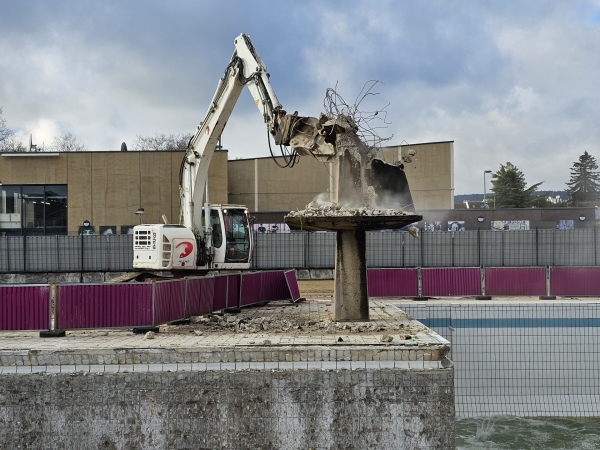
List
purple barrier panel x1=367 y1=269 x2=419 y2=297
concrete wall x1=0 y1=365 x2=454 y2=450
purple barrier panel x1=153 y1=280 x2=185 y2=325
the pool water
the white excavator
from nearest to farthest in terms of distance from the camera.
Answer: concrete wall x1=0 y1=365 x2=454 y2=450 < purple barrier panel x1=153 y1=280 x2=185 y2=325 < the pool water < the white excavator < purple barrier panel x1=367 y1=269 x2=419 y2=297

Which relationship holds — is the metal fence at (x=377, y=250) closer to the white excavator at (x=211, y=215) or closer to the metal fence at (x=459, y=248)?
the metal fence at (x=459, y=248)

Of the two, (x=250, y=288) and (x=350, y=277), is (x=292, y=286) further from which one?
(x=350, y=277)

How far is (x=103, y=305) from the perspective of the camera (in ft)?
43.6

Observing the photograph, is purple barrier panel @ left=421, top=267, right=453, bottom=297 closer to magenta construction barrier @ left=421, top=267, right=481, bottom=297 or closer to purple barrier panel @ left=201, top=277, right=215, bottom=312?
magenta construction barrier @ left=421, top=267, right=481, bottom=297

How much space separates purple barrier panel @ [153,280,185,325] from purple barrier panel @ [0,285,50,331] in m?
1.93

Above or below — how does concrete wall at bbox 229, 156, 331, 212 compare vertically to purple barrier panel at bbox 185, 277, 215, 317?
above

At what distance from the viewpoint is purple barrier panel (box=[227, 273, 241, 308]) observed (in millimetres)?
17344

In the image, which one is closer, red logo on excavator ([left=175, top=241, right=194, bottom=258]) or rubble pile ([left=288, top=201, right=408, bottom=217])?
rubble pile ([left=288, top=201, right=408, bottom=217])

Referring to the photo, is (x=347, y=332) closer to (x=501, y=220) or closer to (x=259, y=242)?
(x=259, y=242)

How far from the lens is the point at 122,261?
32375mm

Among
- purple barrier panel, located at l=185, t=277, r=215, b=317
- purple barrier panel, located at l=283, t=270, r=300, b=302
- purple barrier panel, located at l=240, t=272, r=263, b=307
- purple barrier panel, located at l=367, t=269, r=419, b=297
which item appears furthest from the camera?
purple barrier panel, located at l=367, t=269, r=419, b=297

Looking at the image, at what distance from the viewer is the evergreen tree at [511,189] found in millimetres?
84188

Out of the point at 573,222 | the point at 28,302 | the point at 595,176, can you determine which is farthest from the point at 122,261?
the point at 595,176

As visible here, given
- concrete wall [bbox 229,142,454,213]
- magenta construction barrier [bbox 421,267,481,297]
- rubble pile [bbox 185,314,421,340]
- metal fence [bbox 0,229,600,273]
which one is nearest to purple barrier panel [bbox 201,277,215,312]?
rubble pile [bbox 185,314,421,340]
